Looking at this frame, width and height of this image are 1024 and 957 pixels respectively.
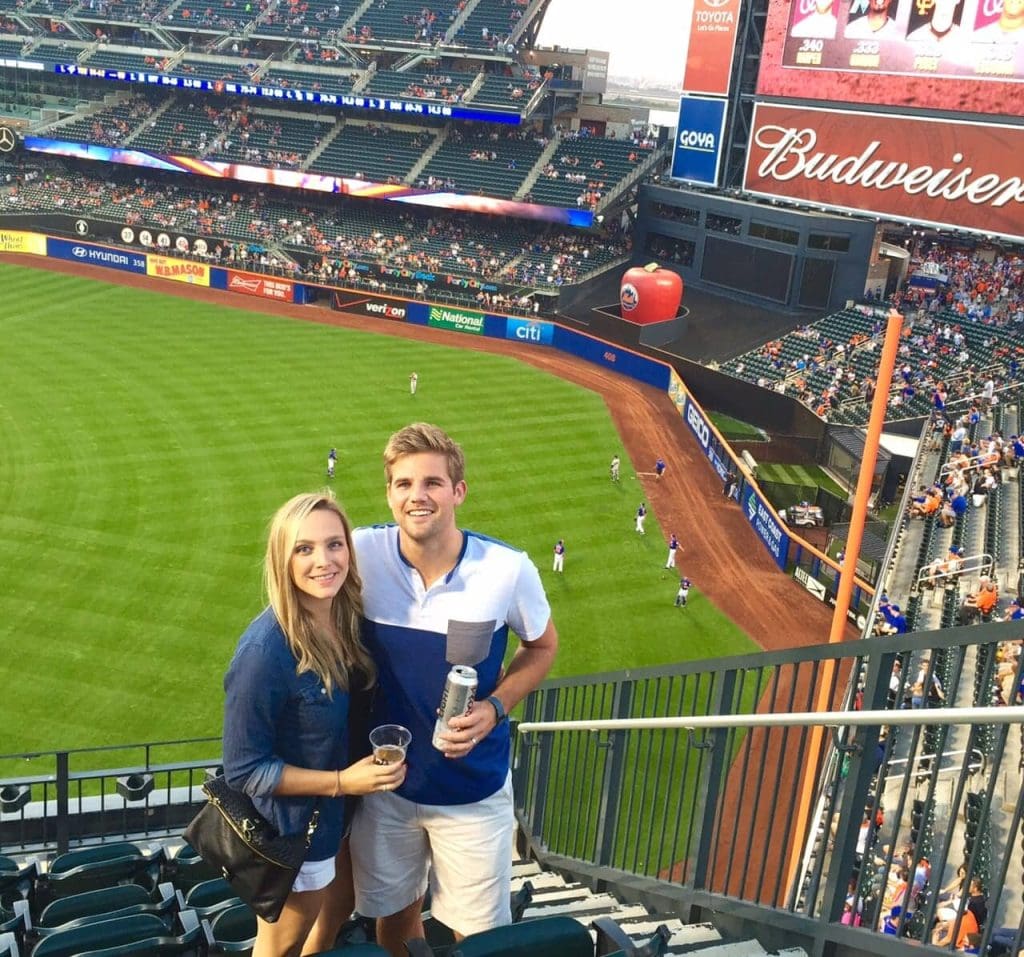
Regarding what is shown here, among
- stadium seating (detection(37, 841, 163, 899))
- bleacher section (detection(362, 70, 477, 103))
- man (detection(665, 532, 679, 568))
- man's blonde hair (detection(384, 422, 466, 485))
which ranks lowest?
man (detection(665, 532, 679, 568))

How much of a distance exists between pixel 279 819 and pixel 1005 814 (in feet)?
14.7

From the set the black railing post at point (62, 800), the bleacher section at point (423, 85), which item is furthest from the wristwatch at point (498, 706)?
the bleacher section at point (423, 85)

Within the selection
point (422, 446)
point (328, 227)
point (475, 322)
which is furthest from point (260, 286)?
point (422, 446)

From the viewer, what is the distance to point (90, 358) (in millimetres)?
32938

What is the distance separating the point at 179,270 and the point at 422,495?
1809 inches

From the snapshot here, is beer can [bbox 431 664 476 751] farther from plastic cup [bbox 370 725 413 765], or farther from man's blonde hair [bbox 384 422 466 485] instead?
man's blonde hair [bbox 384 422 466 485]

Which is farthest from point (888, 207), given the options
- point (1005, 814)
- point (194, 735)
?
point (1005, 814)

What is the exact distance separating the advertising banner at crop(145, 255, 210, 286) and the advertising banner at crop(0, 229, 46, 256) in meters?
5.90

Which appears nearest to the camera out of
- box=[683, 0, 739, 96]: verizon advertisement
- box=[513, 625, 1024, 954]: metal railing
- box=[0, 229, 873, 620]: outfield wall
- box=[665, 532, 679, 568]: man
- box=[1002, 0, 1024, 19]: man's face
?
box=[513, 625, 1024, 954]: metal railing

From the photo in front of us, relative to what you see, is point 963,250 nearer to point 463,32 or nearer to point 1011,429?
point 1011,429

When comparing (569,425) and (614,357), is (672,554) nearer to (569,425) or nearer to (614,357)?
(569,425)

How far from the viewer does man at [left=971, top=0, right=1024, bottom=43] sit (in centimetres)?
3166

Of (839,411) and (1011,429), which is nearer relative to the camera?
(1011,429)

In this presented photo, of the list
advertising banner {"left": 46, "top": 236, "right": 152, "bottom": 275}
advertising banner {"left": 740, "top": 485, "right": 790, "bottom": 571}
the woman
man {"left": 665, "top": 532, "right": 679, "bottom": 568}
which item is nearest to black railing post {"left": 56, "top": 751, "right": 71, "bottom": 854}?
the woman
